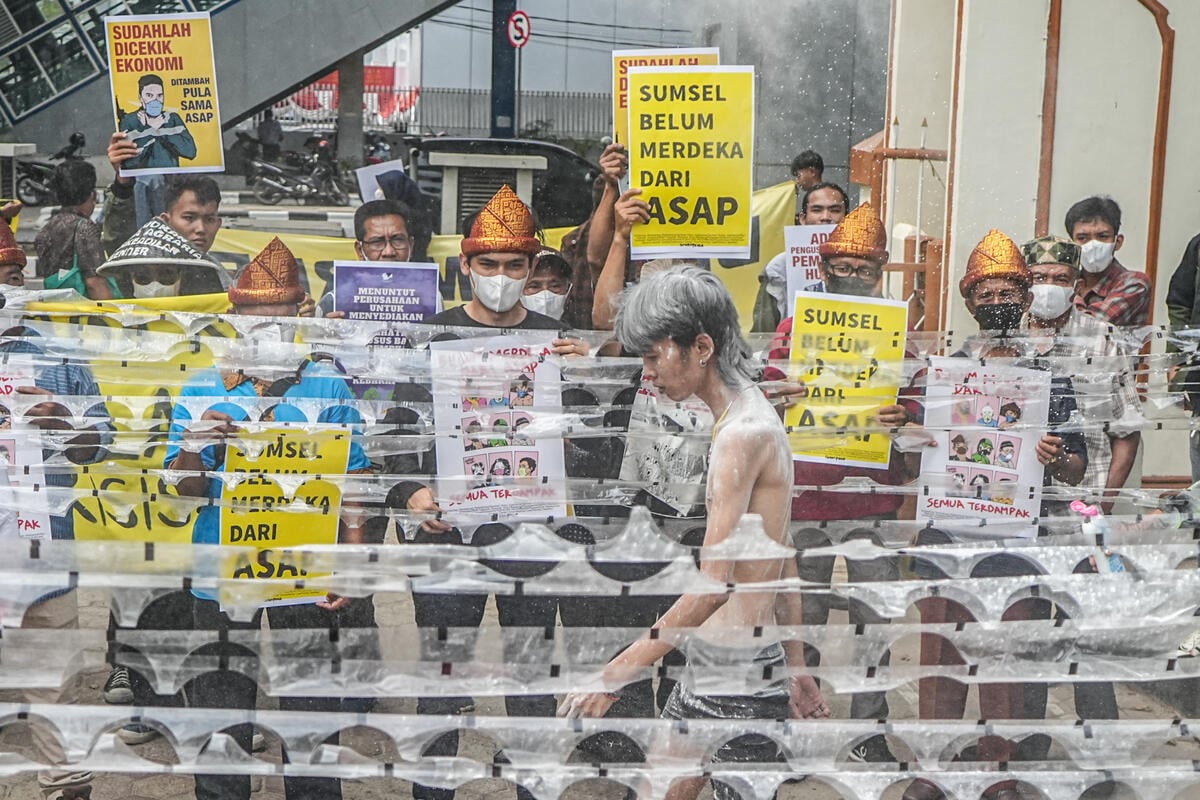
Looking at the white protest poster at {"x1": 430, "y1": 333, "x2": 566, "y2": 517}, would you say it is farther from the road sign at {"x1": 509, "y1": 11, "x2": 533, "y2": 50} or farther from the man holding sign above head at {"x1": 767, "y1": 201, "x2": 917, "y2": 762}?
the road sign at {"x1": 509, "y1": 11, "x2": 533, "y2": 50}

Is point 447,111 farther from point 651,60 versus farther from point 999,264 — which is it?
point 999,264

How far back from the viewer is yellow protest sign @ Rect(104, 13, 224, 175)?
19.1 ft

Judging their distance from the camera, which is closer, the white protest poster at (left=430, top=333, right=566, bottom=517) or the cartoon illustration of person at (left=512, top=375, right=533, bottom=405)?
the white protest poster at (left=430, top=333, right=566, bottom=517)

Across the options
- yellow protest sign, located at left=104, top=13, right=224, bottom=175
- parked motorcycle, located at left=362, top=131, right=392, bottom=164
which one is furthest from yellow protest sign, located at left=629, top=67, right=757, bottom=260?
parked motorcycle, located at left=362, top=131, right=392, bottom=164

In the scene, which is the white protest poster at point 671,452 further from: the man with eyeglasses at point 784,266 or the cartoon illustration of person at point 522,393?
the man with eyeglasses at point 784,266

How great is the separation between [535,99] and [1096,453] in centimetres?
3291

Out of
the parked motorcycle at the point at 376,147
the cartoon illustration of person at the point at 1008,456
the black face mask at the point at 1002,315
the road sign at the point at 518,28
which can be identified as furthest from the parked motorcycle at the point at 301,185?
the cartoon illustration of person at the point at 1008,456

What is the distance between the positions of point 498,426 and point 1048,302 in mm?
1931

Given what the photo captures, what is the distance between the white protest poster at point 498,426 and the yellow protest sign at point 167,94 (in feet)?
7.06

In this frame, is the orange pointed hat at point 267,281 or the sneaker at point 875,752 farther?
the orange pointed hat at point 267,281

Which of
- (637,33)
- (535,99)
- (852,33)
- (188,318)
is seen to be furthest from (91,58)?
(535,99)

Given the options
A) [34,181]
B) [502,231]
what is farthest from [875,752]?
[34,181]

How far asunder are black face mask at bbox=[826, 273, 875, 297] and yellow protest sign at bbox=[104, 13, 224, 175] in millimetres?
2762

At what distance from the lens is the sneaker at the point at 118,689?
15.9 ft
